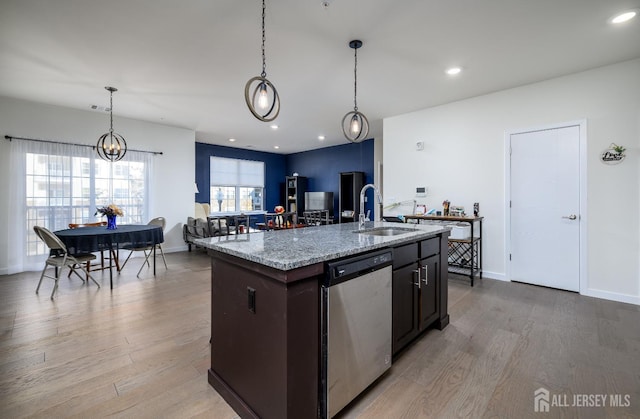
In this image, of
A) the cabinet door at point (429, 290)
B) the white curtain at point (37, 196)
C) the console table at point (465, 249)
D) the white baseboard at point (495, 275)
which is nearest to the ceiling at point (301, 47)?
the white curtain at point (37, 196)

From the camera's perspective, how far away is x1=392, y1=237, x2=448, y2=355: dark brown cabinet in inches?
77.1

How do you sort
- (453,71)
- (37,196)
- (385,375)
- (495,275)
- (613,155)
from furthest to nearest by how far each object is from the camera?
1. (37,196)
2. (495,275)
3. (453,71)
4. (613,155)
5. (385,375)

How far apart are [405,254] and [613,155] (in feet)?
10.2

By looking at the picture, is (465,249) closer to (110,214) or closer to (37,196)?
(110,214)

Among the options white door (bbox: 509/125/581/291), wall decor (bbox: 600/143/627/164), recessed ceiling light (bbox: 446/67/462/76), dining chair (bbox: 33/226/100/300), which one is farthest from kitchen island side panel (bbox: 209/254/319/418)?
wall decor (bbox: 600/143/627/164)

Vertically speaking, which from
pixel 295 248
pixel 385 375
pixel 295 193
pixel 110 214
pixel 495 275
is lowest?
pixel 385 375

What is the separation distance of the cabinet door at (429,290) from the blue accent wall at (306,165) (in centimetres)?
519

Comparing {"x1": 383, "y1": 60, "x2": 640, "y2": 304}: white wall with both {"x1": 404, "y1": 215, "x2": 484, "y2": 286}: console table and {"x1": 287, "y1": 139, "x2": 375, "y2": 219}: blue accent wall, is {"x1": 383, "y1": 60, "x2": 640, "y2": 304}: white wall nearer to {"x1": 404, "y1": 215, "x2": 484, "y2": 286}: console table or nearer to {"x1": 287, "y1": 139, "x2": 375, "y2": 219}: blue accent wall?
{"x1": 404, "y1": 215, "x2": 484, "y2": 286}: console table

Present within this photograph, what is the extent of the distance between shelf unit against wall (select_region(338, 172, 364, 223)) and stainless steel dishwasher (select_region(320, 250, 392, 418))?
18.5ft

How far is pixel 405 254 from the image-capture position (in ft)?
6.63

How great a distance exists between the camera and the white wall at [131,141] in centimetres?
439

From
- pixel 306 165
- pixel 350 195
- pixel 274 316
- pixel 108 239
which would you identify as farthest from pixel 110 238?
pixel 306 165

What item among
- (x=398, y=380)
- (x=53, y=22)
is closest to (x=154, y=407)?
(x=398, y=380)

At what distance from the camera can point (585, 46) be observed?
2.86 meters
